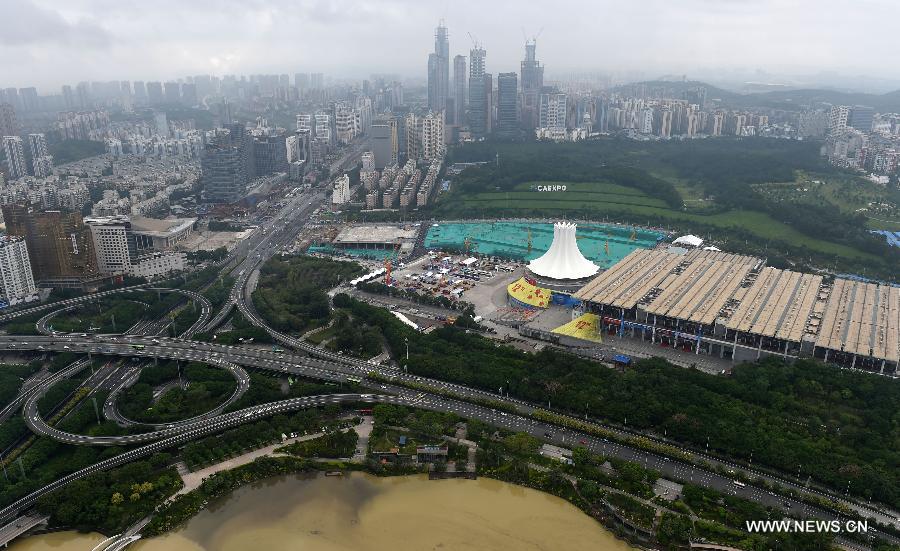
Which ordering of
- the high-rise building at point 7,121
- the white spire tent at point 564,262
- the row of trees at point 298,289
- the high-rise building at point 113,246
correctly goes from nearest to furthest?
the row of trees at point 298,289 → the white spire tent at point 564,262 → the high-rise building at point 113,246 → the high-rise building at point 7,121

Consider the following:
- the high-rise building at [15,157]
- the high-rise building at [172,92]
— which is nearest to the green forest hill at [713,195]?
the high-rise building at [15,157]

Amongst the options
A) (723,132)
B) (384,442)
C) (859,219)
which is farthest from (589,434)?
(723,132)

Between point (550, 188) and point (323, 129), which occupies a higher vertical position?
point (323, 129)

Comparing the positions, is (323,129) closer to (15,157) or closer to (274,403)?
(15,157)

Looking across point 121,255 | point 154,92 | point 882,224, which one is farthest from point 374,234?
point 154,92

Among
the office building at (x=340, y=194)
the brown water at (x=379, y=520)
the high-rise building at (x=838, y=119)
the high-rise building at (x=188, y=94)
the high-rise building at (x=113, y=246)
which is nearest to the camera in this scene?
the brown water at (x=379, y=520)

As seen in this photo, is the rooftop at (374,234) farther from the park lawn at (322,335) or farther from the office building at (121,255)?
the park lawn at (322,335)
